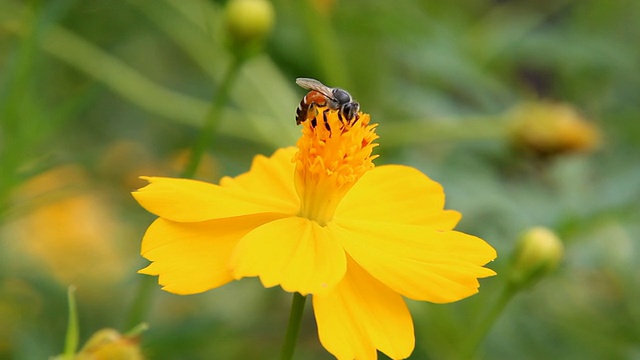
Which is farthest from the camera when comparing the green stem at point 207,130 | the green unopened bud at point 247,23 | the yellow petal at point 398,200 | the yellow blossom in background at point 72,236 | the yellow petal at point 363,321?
the yellow blossom in background at point 72,236

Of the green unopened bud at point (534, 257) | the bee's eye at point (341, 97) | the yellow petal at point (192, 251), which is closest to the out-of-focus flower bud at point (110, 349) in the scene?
the yellow petal at point (192, 251)

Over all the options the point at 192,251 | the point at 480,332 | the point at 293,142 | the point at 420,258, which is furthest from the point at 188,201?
the point at 293,142

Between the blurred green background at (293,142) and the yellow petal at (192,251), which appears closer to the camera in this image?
the yellow petal at (192,251)

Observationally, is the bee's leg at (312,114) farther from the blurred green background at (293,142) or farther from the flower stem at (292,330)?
the blurred green background at (293,142)

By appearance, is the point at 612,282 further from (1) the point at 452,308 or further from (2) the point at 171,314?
(2) the point at 171,314

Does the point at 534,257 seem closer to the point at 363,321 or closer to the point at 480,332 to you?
the point at 480,332

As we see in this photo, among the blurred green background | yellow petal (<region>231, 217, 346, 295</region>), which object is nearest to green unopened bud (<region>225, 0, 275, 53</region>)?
the blurred green background

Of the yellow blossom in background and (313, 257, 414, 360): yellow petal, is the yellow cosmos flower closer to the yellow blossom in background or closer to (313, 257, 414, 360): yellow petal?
(313, 257, 414, 360): yellow petal
